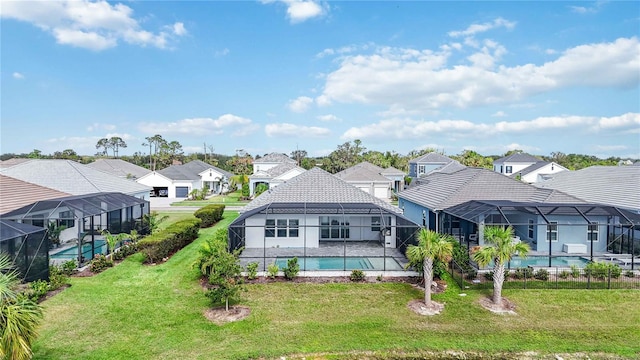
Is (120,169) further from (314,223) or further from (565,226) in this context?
(565,226)

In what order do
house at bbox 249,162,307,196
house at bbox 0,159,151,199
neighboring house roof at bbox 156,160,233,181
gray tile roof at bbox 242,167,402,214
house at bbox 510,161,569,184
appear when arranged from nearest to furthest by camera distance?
Answer: 1. gray tile roof at bbox 242,167,402,214
2. house at bbox 0,159,151,199
3. house at bbox 249,162,307,196
4. neighboring house roof at bbox 156,160,233,181
5. house at bbox 510,161,569,184

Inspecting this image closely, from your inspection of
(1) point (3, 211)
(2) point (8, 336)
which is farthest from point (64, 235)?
(2) point (8, 336)

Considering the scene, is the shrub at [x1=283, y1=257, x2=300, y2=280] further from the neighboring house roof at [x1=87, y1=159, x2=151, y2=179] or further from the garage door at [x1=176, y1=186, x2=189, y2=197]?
the neighboring house roof at [x1=87, y1=159, x2=151, y2=179]

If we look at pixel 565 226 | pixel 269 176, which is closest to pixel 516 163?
pixel 269 176

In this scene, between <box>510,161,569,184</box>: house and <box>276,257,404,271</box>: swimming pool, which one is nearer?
<box>276,257,404,271</box>: swimming pool

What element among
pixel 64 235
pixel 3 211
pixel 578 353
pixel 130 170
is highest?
pixel 130 170

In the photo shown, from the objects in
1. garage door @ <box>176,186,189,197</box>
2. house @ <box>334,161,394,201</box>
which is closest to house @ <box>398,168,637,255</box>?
house @ <box>334,161,394,201</box>

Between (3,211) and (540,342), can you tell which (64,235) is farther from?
(540,342)
